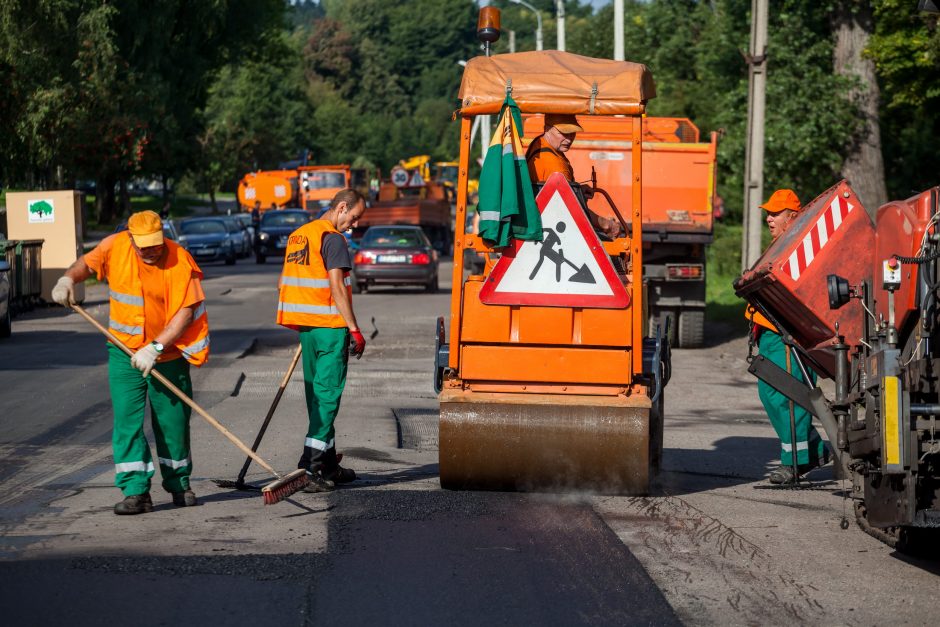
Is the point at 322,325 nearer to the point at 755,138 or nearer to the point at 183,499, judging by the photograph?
the point at 183,499

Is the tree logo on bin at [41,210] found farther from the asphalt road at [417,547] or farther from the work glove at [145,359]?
the work glove at [145,359]

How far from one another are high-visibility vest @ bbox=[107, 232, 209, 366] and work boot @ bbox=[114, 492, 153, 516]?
83cm

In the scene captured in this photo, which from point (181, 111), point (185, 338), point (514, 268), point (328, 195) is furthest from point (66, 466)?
point (328, 195)

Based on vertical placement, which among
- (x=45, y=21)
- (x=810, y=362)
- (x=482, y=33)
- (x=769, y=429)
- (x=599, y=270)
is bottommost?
(x=769, y=429)

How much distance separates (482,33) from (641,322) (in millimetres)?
2143

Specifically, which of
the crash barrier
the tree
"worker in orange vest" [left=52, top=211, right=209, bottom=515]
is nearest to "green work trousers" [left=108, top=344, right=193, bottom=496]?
"worker in orange vest" [left=52, top=211, right=209, bottom=515]

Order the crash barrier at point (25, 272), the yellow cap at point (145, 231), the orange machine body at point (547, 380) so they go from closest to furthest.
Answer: the yellow cap at point (145, 231)
the orange machine body at point (547, 380)
the crash barrier at point (25, 272)

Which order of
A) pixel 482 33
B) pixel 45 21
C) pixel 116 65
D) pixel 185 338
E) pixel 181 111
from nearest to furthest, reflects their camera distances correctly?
1. pixel 185 338
2. pixel 482 33
3. pixel 45 21
4. pixel 116 65
5. pixel 181 111

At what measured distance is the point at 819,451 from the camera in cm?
992

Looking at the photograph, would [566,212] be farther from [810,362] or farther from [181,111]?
[181,111]

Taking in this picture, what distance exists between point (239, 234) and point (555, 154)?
124 ft

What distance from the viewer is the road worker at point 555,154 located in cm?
899

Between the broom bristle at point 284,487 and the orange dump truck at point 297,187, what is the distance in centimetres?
4945

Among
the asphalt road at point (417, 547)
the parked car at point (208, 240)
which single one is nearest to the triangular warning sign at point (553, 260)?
the asphalt road at point (417, 547)
